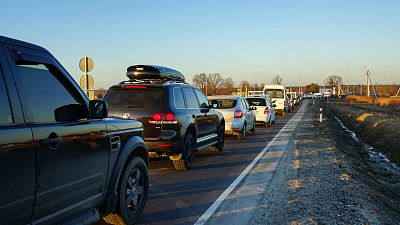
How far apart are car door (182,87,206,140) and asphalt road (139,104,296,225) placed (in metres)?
0.85

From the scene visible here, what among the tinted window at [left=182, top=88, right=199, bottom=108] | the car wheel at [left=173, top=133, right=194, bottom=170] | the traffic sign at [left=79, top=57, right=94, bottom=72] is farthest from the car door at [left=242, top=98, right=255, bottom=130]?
the car wheel at [left=173, top=133, right=194, bottom=170]

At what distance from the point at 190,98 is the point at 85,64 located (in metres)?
7.54

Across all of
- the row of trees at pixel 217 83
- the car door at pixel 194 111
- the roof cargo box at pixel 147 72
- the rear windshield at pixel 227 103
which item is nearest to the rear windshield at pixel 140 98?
the car door at pixel 194 111

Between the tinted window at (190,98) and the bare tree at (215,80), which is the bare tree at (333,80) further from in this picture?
the tinted window at (190,98)

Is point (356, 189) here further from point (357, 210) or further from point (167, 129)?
point (167, 129)

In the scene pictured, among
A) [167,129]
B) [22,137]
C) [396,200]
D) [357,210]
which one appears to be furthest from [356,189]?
[22,137]

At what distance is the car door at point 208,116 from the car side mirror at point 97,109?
6224mm

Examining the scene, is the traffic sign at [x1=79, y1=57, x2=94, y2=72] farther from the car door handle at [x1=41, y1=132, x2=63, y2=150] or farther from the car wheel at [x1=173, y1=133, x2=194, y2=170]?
the car door handle at [x1=41, y1=132, x2=63, y2=150]

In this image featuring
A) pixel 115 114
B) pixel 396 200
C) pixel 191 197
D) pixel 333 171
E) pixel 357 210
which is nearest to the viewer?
pixel 357 210

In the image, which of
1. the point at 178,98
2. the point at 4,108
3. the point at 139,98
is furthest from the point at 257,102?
the point at 4,108

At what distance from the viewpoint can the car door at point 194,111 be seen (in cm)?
947

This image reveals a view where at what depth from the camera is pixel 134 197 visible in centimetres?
539

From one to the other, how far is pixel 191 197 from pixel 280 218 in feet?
5.55

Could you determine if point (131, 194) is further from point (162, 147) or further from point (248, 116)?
point (248, 116)
